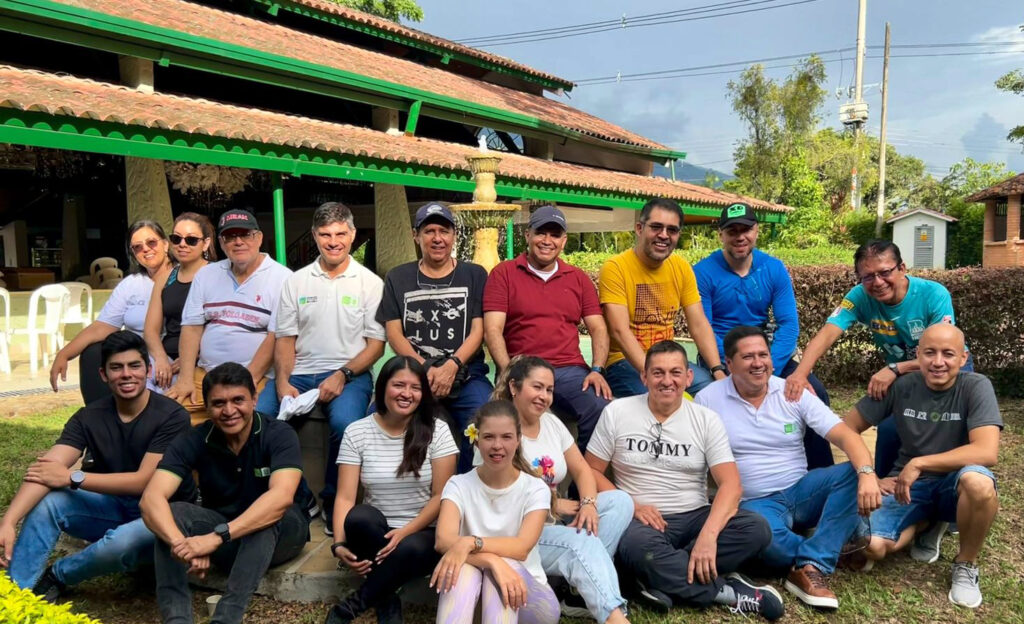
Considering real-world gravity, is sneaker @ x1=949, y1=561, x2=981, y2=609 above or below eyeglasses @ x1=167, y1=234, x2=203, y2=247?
below

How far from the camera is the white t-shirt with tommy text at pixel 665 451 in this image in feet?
11.7

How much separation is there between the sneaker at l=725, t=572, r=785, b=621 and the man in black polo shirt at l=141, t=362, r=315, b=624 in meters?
2.14

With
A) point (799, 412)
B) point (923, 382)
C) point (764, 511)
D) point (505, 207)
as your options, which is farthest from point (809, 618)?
point (505, 207)

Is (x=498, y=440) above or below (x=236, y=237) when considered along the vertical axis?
below

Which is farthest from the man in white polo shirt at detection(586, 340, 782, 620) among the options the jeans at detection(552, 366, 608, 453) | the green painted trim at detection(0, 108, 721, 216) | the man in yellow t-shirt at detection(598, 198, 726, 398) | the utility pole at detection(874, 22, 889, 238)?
the utility pole at detection(874, 22, 889, 238)

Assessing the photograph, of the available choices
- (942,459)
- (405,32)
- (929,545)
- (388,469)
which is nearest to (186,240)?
(388,469)

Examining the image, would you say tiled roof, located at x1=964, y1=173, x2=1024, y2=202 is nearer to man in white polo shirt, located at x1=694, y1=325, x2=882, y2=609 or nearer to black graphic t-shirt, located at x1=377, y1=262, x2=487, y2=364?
man in white polo shirt, located at x1=694, y1=325, x2=882, y2=609

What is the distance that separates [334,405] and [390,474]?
712 mm

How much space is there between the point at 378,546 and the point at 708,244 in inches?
922

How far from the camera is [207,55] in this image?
11.0 meters

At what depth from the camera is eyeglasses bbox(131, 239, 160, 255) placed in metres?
4.43

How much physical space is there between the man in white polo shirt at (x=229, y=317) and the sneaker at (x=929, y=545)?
378 cm

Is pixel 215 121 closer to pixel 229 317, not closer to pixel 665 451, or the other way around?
pixel 229 317

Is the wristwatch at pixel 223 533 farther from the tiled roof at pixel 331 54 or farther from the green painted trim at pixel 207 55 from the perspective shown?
the tiled roof at pixel 331 54
